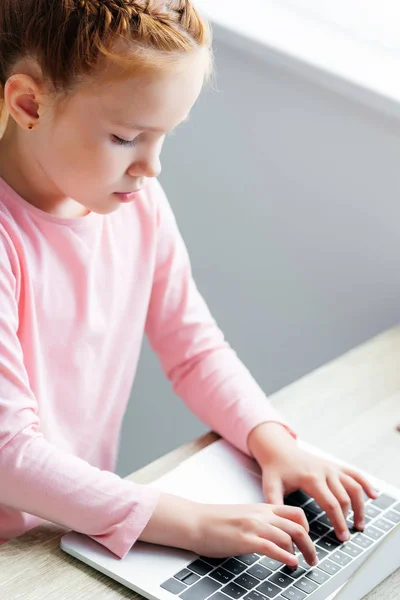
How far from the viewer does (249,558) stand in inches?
29.3

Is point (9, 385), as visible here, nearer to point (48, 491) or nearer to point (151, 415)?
point (48, 491)

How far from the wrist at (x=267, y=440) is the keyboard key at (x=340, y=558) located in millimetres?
127

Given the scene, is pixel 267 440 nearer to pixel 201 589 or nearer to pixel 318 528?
pixel 318 528

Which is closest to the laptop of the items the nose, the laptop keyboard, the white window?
the laptop keyboard

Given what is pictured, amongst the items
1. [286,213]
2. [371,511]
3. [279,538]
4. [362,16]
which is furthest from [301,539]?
[362,16]

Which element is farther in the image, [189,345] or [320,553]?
[189,345]

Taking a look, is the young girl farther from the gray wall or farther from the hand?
the gray wall

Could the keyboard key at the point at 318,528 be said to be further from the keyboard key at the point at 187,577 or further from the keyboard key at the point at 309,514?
the keyboard key at the point at 187,577

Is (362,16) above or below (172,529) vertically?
above

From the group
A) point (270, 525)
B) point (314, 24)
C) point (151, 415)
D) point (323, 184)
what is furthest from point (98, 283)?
point (151, 415)

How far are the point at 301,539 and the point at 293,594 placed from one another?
0.05 metres

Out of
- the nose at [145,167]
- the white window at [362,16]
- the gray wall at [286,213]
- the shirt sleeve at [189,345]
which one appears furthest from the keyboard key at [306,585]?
the white window at [362,16]

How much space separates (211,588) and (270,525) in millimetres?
71

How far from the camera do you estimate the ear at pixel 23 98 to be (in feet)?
2.55
